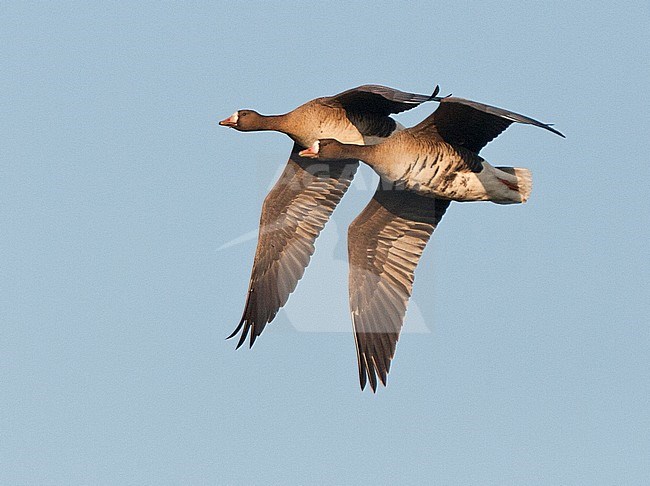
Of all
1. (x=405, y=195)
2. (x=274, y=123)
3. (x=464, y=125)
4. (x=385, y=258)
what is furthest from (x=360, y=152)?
(x=274, y=123)

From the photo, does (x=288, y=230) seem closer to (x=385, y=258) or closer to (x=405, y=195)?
(x=385, y=258)

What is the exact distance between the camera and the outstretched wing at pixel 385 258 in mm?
19688

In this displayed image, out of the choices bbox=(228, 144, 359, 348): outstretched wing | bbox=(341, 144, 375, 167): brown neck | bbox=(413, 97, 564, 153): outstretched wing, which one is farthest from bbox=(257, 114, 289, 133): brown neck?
bbox=(413, 97, 564, 153): outstretched wing

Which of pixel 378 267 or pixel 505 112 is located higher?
pixel 505 112

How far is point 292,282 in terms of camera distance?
2183 centimetres

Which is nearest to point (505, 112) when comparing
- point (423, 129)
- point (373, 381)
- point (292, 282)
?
point (423, 129)

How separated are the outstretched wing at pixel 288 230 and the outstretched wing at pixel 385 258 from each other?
5.45 ft

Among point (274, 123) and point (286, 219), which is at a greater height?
point (274, 123)

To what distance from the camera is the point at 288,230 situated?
2197cm

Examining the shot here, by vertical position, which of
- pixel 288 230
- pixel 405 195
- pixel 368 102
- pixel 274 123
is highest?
pixel 368 102

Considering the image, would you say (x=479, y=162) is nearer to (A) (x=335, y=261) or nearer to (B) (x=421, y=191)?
(B) (x=421, y=191)

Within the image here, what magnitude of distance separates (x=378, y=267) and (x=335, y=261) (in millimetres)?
1390

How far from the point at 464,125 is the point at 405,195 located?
2138 mm

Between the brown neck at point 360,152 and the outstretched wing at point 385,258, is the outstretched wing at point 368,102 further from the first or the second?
the outstretched wing at point 385,258
